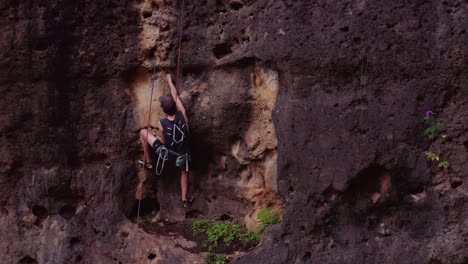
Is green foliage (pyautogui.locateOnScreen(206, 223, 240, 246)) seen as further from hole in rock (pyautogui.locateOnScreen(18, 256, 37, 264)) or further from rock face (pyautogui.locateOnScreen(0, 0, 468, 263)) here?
hole in rock (pyautogui.locateOnScreen(18, 256, 37, 264))

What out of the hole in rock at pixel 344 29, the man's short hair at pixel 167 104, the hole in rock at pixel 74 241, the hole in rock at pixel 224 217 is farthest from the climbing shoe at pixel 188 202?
the hole in rock at pixel 344 29

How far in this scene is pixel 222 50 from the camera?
6.38 metres

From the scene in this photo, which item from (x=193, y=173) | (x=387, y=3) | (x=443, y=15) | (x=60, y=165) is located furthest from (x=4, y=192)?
(x=443, y=15)

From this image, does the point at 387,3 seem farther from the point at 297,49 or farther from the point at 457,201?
the point at 457,201

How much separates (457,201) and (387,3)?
7.06 ft

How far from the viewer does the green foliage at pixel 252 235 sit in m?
6.14

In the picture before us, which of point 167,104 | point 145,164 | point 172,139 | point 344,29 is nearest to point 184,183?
point 145,164

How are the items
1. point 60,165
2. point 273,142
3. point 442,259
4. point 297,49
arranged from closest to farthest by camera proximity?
point 442,259 → point 297,49 → point 273,142 → point 60,165

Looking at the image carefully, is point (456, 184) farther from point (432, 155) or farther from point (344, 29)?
point (344, 29)

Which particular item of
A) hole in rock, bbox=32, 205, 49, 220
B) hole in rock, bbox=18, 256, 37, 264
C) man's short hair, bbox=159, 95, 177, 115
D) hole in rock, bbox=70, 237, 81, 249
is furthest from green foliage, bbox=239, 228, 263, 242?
hole in rock, bbox=18, 256, 37, 264

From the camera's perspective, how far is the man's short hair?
6.21 metres

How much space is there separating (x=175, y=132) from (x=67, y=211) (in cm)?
172

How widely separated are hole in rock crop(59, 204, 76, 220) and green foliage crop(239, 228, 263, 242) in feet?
6.91

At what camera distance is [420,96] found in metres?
5.53
